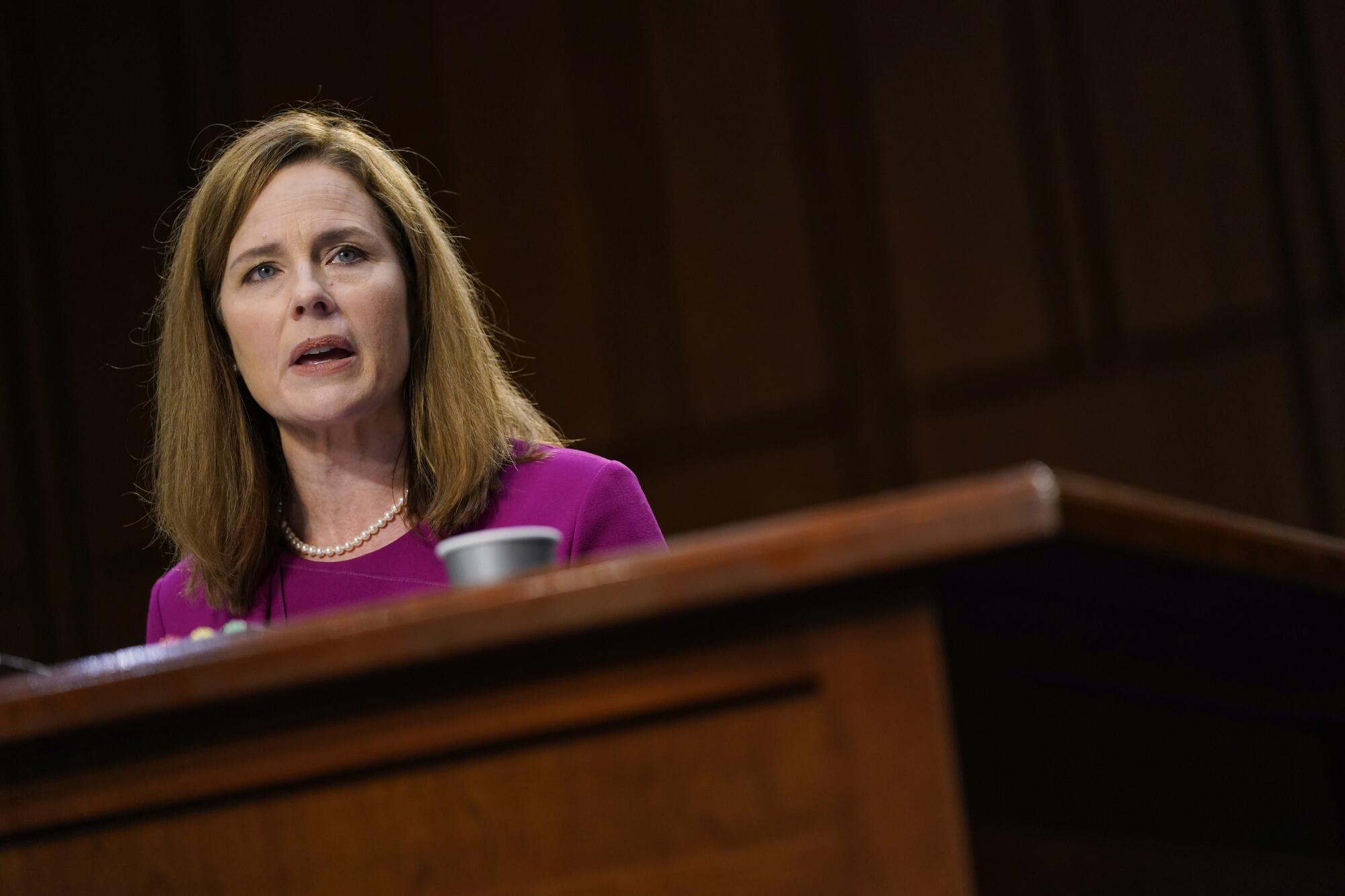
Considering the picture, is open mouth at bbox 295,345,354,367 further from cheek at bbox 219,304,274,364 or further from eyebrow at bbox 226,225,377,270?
eyebrow at bbox 226,225,377,270

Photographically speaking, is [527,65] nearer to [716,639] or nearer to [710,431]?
[710,431]

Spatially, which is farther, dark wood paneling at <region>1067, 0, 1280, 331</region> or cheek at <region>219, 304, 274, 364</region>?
dark wood paneling at <region>1067, 0, 1280, 331</region>

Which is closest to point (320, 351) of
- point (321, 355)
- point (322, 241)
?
point (321, 355)

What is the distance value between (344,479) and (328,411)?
0.32ft

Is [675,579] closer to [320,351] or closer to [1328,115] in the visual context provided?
[320,351]

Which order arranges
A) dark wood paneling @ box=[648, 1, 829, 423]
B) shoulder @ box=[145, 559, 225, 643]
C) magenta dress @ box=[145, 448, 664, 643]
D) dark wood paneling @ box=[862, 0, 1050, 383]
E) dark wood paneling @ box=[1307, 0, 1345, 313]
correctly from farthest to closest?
dark wood paneling @ box=[648, 1, 829, 423] < dark wood paneling @ box=[862, 0, 1050, 383] < dark wood paneling @ box=[1307, 0, 1345, 313] < shoulder @ box=[145, 559, 225, 643] < magenta dress @ box=[145, 448, 664, 643]

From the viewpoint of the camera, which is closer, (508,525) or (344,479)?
(508,525)

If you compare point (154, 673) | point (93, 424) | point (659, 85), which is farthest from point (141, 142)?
point (154, 673)

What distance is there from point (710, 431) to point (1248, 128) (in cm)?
152

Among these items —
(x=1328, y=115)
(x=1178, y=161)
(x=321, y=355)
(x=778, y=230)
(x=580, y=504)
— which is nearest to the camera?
(x=580, y=504)

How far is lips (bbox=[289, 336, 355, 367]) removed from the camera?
6.06ft

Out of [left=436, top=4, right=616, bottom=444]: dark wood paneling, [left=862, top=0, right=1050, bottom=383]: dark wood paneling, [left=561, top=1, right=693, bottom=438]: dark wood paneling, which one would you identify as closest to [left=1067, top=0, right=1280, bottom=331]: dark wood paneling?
[left=862, top=0, right=1050, bottom=383]: dark wood paneling

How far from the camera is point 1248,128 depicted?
361 cm

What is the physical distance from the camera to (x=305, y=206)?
194 centimetres
